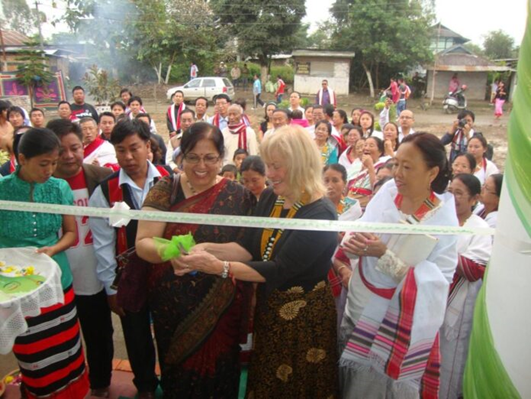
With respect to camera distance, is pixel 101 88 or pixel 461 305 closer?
pixel 461 305

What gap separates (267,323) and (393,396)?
79 centimetres

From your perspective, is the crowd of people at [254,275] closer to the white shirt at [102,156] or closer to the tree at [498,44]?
the white shirt at [102,156]

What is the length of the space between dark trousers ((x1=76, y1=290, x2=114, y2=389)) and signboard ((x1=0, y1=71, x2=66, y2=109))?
57.2 feet

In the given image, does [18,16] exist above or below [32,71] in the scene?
above

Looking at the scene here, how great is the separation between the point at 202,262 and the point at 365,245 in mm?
763

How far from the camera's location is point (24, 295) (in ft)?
6.63

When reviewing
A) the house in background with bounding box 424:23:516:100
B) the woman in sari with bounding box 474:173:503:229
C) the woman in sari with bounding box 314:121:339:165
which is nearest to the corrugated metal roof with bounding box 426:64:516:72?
the house in background with bounding box 424:23:516:100

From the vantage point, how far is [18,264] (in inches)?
89.7

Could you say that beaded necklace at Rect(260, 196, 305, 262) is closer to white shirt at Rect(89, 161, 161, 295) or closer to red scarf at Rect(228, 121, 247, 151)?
white shirt at Rect(89, 161, 161, 295)

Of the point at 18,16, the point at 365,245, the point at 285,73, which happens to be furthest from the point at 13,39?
the point at 365,245

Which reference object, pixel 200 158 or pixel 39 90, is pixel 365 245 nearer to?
pixel 200 158

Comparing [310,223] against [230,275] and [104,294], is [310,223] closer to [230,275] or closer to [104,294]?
[230,275]

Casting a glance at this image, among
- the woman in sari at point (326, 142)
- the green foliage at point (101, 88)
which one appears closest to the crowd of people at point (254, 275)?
the woman in sari at point (326, 142)

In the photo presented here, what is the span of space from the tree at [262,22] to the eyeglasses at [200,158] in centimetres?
2598
